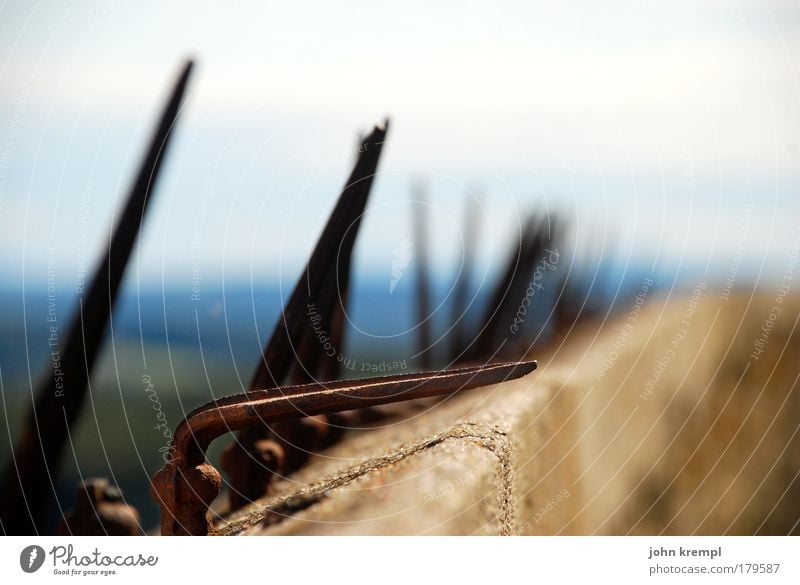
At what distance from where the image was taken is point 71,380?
98 centimetres

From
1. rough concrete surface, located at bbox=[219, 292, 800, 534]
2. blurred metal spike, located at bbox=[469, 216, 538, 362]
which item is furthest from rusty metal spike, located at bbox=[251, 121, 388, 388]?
blurred metal spike, located at bbox=[469, 216, 538, 362]

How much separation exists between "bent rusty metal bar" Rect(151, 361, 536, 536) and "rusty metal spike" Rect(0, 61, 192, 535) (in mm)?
267

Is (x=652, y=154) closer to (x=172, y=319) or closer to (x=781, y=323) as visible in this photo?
(x=781, y=323)

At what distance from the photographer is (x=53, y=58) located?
41.8 inches

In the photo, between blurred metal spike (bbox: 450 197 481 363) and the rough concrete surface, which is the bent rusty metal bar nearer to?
the rough concrete surface

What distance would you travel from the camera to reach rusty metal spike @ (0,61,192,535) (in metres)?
0.97

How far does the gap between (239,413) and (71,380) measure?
0.37 metres

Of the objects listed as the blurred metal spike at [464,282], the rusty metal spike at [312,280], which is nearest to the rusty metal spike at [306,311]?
the rusty metal spike at [312,280]
